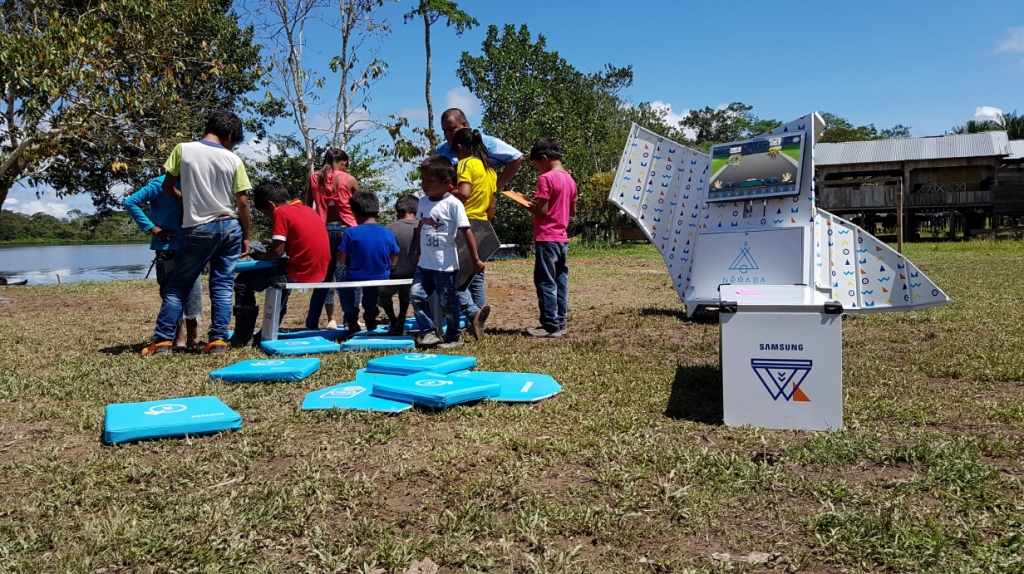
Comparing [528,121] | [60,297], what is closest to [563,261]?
[60,297]

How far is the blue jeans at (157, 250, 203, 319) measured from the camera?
5.55m

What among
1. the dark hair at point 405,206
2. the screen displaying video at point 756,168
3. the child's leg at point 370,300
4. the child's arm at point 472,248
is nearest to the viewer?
the screen displaying video at point 756,168

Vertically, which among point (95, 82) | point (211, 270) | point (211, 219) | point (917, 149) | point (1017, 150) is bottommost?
point (211, 270)

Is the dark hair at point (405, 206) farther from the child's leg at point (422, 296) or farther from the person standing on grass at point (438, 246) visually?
the child's leg at point (422, 296)

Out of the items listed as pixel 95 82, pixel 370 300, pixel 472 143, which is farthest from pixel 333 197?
pixel 95 82

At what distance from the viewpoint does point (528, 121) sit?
22.8 meters

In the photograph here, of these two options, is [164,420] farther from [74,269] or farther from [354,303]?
[74,269]

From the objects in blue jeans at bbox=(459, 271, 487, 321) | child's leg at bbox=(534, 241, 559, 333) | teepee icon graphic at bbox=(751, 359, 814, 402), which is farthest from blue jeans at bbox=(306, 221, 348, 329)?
teepee icon graphic at bbox=(751, 359, 814, 402)

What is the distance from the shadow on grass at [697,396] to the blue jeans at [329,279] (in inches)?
134

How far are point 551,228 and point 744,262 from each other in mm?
1739

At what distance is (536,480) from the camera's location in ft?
8.96

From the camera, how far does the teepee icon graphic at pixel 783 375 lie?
3273 mm

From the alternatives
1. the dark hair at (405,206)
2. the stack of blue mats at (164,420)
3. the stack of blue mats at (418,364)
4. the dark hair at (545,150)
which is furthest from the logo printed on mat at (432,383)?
the dark hair at (405,206)

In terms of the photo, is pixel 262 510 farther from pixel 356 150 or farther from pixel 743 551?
pixel 356 150
